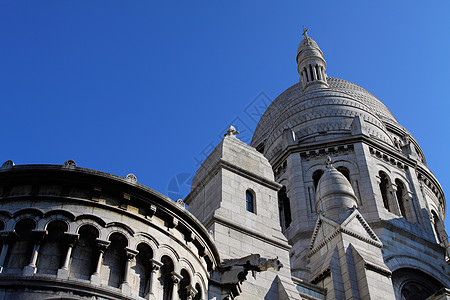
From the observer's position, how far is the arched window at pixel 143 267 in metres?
14.5

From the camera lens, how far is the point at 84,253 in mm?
14250

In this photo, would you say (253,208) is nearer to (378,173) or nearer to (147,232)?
(147,232)

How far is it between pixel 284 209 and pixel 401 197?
6.98 m

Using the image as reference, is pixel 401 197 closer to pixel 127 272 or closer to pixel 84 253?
pixel 127 272

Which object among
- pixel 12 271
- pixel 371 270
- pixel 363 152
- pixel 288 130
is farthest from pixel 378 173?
pixel 12 271

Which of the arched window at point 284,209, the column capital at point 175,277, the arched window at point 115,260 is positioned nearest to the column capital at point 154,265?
the column capital at point 175,277

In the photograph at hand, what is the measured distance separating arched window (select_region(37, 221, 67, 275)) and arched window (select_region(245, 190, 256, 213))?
7.95m

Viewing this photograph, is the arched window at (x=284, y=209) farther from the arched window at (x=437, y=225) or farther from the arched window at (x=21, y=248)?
the arched window at (x=21, y=248)

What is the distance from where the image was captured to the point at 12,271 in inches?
533

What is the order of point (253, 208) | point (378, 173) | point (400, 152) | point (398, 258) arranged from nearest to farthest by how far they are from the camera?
point (253, 208), point (398, 258), point (378, 173), point (400, 152)

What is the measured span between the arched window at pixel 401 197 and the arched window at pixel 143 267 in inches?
876

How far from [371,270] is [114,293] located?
10824 millimetres

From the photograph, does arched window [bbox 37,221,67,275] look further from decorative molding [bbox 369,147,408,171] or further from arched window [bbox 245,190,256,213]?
decorative molding [bbox 369,147,408,171]

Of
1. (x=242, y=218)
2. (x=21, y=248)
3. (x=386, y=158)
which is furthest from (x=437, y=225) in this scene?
(x=21, y=248)
